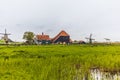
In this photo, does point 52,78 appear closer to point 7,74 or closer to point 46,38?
point 7,74

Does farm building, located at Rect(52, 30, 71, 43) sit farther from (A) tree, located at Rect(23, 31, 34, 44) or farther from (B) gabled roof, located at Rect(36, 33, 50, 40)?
(A) tree, located at Rect(23, 31, 34, 44)

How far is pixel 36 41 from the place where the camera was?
10069 cm

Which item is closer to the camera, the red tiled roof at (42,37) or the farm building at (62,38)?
the farm building at (62,38)

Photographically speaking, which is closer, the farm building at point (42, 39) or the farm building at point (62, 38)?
the farm building at point (62, 38)

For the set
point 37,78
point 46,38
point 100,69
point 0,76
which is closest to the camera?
point 37,78

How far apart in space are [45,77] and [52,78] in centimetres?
41

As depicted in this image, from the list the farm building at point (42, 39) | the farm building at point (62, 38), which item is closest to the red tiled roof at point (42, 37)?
the farm building at point (42, 39)

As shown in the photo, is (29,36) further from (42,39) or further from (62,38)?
(62,38)

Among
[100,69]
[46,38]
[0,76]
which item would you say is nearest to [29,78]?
[0,76]

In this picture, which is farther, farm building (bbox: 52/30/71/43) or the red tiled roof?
the red tiled roof

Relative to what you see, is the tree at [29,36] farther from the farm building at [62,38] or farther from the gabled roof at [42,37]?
the farm building at [62,38]

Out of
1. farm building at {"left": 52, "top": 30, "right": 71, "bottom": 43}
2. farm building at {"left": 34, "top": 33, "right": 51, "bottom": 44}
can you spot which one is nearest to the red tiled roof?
farm building at {"left": 34, "top": 33, "right": 51, "bottom": 44}

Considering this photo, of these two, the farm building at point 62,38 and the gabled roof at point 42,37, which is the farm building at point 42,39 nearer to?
the gabled roof at point 42,37

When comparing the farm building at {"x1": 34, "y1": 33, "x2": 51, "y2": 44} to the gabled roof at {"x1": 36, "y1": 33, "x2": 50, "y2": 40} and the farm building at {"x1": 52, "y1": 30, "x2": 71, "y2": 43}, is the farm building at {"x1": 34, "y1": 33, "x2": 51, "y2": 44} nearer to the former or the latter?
the gabled roof at {"x1": 36, "y1": 33, "x2": 50, "y2": 40}
